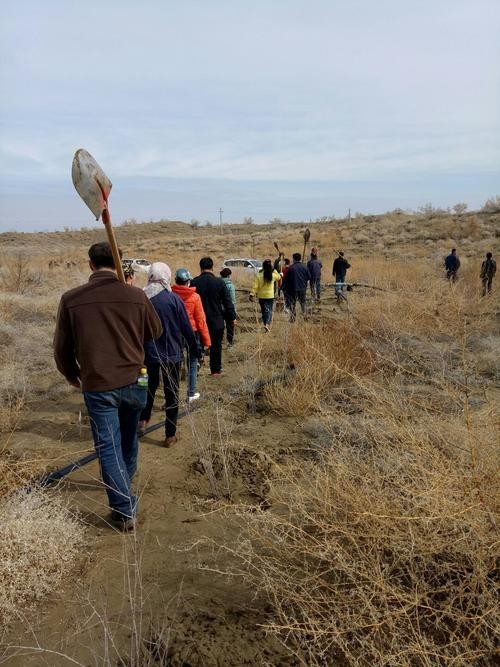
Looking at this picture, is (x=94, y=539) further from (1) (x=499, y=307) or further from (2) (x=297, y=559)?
(1) (x=499, y=307)

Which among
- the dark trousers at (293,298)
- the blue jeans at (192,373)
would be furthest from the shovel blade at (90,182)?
the dark trousers at (293,298)

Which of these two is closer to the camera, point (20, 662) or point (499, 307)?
point (20, 662)

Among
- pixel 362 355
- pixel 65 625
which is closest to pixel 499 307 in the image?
pixel 362 355

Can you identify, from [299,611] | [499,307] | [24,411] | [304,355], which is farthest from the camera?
[499,307]

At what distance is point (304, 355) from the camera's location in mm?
5883

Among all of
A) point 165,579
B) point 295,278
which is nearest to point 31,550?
point 165,579

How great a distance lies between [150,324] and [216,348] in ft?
11.2

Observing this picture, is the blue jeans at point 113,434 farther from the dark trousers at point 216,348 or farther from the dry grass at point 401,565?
the dark trousers at point 216,348

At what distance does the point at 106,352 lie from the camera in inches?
121

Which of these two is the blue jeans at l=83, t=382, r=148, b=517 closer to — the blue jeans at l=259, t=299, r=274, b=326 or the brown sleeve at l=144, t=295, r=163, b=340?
the brown sleeve at l=144, t=295, r=163, b=340

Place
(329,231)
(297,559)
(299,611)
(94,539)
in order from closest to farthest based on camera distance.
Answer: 1. (299,611)
2. (297,559)
3. (94,539)
4. (329,231)

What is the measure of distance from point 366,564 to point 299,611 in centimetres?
40

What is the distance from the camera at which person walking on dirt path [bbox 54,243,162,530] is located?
9.94ft

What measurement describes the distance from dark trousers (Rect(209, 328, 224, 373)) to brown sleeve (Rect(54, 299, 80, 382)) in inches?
132
